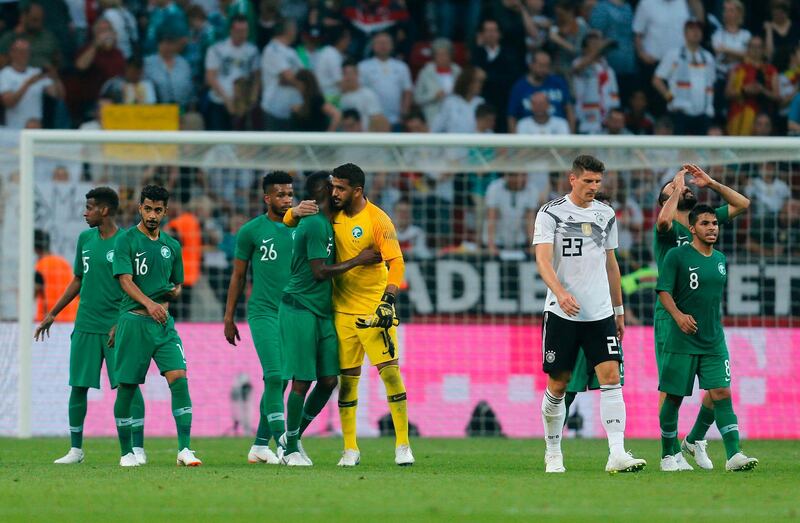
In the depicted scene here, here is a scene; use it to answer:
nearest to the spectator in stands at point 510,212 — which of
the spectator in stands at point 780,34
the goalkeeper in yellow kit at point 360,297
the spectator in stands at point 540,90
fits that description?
the spectator in stands at point 540,90

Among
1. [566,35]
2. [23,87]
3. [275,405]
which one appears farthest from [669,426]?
[23,87]

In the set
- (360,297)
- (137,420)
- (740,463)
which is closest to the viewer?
(740,463)

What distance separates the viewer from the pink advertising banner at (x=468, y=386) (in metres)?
17.3

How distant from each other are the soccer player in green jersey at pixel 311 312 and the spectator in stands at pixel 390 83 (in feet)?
35.4

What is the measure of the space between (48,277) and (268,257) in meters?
6.43

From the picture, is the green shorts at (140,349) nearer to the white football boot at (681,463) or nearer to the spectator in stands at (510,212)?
the white football boot at (681,463)

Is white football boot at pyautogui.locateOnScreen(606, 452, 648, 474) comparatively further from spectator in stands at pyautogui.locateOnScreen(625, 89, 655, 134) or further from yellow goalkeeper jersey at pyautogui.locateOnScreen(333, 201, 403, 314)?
spectator in stands at pyautogui.locateOnScreen(625, 89, 655, 134)

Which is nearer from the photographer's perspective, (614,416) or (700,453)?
(614,416)

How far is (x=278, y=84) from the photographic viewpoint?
22156 mm

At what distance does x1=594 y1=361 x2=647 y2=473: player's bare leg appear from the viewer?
34.9 feet

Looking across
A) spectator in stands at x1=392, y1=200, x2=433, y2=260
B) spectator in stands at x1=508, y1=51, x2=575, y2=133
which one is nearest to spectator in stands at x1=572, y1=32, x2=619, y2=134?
spectator in stands at x1=508, y1=51, x2=575, y2=133

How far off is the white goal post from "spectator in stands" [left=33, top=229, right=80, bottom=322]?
1.19ft

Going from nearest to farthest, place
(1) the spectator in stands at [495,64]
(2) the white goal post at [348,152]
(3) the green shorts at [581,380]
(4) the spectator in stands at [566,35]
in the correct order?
(3) the green shorts at [581,380] → (2) the white goal post at [348,152] → (1) the spectator in stands at [495,64] → (4) the spectator in stands at [566,35]

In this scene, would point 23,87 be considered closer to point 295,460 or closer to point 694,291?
point 295,460
